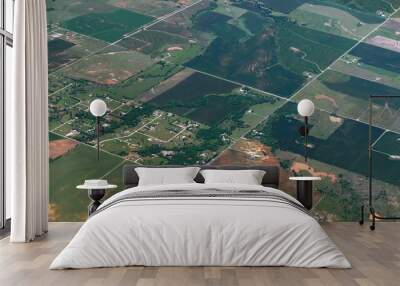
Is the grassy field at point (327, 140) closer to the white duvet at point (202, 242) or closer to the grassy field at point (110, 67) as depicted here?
the grassy field at point (110, 67)

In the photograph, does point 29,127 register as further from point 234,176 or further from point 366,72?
point 366,72

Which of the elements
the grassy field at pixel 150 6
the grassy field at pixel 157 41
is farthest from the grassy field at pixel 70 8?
the grassy field at pixel 157 41

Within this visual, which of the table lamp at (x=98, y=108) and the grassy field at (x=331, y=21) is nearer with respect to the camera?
the table lamp at (x=98, y=108)

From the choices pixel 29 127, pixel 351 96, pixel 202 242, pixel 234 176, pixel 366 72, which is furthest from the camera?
pixel 366 72

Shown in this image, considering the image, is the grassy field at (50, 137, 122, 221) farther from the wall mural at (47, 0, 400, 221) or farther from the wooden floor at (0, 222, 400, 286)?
the wooden floor at (0, 222, 400, 286)

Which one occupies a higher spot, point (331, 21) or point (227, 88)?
point (331, 21)

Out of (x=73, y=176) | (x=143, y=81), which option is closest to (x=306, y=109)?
(x=143, y=81)
